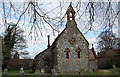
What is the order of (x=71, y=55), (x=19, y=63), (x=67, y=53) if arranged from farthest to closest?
1. (x=19, y=63)
2. (x=67, y=53)
3. (x=71, y=55)

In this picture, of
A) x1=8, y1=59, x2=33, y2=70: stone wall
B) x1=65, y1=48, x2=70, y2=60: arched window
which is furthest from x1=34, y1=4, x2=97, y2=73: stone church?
x1=8, y1=59, x2=33, y2=70: stone wall

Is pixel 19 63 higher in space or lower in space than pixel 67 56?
lower

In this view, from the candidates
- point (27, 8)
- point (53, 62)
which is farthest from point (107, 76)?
point (27, 8)

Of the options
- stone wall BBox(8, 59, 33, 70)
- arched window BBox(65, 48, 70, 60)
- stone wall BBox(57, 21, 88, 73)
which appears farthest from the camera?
stone wall BBox(8, 59, 33, 70)

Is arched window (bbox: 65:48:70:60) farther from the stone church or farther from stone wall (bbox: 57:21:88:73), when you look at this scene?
stone wall (bbox: 57:21:88:73)

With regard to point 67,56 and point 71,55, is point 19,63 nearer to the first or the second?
point 67,56

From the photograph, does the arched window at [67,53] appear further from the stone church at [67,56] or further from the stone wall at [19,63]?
the stone wall at [19,63]

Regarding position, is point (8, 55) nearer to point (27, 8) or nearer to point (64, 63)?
point (64, 63)

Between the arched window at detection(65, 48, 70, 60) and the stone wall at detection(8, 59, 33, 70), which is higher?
the arched window at detection(65, 48, 70, 60)

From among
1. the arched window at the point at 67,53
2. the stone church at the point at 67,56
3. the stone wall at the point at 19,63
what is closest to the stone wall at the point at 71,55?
the stone church at the point at 67,56

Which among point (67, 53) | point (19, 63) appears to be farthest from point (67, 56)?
point (19, 63)

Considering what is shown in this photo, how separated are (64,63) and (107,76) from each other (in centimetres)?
727

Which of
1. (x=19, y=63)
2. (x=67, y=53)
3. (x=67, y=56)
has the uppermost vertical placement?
(x=67, y=53)

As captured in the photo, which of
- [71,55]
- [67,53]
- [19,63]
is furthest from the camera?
[19,63]
